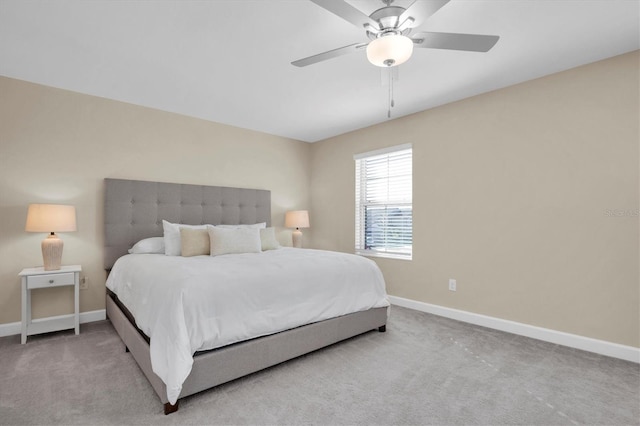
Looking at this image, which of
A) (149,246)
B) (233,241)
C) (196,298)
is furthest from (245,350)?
(149,246)

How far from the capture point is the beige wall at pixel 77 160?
301cm

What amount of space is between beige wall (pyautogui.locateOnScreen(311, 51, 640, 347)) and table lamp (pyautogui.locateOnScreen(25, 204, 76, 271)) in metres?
3.61

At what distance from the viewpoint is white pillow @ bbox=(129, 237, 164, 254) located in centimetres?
336

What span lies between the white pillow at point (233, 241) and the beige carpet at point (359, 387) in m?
1.17

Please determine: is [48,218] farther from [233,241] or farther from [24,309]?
[233,241]

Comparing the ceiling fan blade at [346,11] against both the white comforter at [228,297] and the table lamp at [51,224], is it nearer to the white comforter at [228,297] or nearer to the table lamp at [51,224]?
the white comforter at [228,297]

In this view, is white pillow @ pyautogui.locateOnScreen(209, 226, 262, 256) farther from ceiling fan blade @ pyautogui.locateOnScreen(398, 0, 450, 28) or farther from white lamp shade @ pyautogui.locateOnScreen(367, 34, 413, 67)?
ceiling fan blade @ pyautogui.locateOnScreen(398, 0, 450, 28)

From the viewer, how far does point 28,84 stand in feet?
10.1

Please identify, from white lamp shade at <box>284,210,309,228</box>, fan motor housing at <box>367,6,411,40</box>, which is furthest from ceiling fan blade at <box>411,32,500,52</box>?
white lamp shade at <box>284,210,309,228</box>

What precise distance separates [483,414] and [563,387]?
2.39 feet

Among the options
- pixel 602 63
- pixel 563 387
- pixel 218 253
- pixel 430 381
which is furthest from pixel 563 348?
pixel 218 253

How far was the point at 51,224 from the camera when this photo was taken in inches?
113

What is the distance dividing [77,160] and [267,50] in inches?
94.4

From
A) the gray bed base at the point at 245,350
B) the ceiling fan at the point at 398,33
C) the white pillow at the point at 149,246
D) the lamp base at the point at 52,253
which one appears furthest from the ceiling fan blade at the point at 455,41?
the lamp base at the point at 52,253
